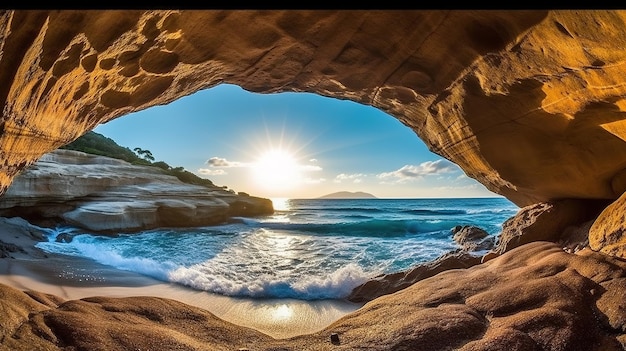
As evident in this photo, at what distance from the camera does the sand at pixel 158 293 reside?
4.96 metres

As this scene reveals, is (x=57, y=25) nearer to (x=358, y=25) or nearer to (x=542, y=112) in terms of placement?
(x=358, y=25)

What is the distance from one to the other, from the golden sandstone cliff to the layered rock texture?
11266 mm

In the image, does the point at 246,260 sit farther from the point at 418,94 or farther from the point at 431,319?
the point at 431,319

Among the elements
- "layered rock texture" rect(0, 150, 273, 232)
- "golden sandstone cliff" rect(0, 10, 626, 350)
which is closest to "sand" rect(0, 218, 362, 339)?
"golden sandstone cliff" rect(0, 10, 626, 350)

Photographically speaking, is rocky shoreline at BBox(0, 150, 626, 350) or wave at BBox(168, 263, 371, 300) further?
wave at BBox(168, 263, 371, 300)

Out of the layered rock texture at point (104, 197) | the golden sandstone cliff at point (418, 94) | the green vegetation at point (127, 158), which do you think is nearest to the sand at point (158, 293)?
the golden sandstone cliff at point (418, 94)

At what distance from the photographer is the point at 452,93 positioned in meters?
3.91

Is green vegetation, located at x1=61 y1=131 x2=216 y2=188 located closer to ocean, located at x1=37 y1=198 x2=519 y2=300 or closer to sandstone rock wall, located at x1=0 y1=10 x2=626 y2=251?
ocean, located at x1=37 y1=198 x2=519 y2=300

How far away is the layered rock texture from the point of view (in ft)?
42.3

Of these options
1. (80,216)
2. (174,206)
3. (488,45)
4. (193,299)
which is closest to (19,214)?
(80,216)

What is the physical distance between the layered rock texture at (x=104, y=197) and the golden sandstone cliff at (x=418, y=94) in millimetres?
11266

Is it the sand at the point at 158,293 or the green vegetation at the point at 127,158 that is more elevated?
the green vegetation at the point at 127,158

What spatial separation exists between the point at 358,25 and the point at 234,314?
4412 millimetres

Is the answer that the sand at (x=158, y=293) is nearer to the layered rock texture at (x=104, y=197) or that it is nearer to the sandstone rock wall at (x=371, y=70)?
the sandstone rock wall at (x=371, y=70)
